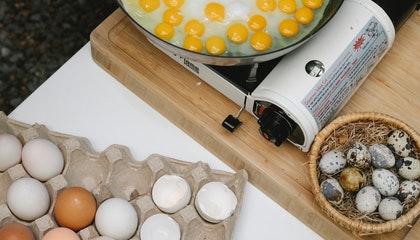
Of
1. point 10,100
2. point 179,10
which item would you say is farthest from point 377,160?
point 10,100

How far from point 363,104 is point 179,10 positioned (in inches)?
22.2

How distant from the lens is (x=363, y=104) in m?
1.67

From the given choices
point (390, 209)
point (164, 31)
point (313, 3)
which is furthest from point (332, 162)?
point (164, 31)

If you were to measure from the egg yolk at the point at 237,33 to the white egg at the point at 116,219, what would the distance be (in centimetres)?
48

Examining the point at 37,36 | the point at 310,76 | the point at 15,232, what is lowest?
the point at 37,36

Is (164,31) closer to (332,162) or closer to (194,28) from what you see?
(194,28)

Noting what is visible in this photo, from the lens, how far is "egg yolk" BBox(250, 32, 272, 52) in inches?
58.3

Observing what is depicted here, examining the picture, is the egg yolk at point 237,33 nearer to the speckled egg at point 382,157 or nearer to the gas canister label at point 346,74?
the gas canister label at point 346,74

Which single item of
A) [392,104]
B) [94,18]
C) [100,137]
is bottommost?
[94,18]

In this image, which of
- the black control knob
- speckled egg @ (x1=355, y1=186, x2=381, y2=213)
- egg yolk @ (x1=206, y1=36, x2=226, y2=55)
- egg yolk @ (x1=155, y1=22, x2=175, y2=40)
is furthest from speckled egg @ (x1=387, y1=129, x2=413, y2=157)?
egg yolk @ (x1=155, y1=22, x2=175, y2=40)

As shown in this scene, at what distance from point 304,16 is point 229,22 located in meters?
0.19

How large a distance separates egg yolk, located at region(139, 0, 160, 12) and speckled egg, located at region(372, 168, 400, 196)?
2.25 feet

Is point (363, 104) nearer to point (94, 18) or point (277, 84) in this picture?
point (277, 84)

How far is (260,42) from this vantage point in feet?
4.86
